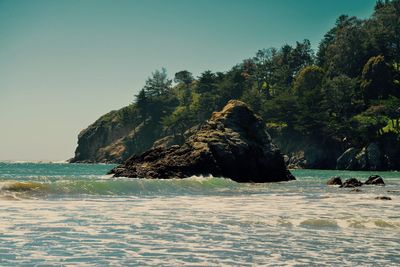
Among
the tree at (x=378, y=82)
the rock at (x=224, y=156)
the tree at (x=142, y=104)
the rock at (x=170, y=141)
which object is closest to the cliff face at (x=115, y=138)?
the tree at (x=142, y=104)

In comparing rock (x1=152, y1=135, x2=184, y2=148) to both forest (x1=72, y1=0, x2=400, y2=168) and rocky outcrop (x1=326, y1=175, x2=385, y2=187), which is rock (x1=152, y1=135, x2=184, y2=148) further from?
rocky outcrop (x1=326, y1=175, x2=385, y2=187)

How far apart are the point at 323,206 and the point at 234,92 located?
127 meters

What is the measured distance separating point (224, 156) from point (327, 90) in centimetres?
6457

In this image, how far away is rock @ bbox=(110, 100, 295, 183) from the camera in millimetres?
48375

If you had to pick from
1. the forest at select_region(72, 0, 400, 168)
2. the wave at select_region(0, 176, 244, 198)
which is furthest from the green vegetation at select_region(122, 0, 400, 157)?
the wave at select_region(0, 176, 244, 198)

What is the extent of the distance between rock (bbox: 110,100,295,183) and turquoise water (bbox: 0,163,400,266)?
2117 centimetres

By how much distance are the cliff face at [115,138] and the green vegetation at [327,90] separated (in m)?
4.51

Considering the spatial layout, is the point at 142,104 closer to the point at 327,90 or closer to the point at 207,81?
the point at 207,81

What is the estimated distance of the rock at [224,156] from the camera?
48.4 meters

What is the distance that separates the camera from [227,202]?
86.6 ft

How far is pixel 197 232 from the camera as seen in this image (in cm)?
1570

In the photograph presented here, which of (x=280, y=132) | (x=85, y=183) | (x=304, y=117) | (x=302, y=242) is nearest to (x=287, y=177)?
(x=85, y=183)

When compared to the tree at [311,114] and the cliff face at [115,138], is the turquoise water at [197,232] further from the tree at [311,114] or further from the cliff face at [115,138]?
the cliff face at [115,138]

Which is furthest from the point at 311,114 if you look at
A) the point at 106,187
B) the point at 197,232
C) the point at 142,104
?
the point at 197,232
